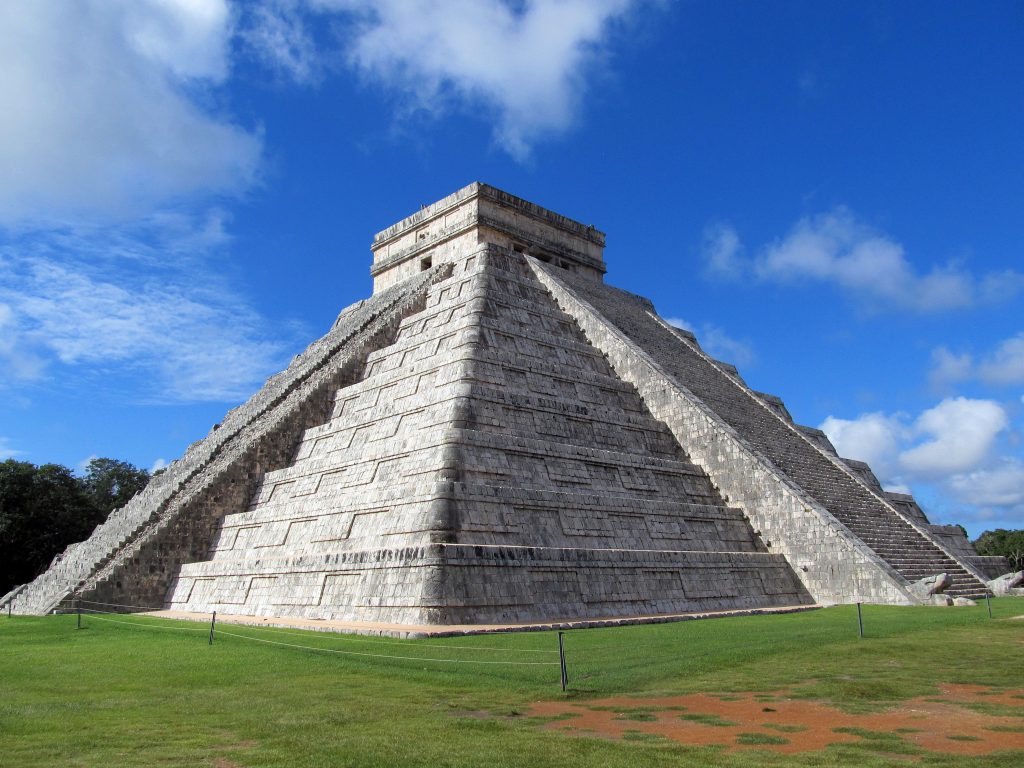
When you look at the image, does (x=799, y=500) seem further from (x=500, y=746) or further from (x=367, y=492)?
(x=500, y=746)

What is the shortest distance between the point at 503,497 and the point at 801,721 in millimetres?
8212

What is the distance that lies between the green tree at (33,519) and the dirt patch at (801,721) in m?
30.2

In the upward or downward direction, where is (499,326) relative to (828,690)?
upward

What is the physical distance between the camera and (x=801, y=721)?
19.9 ft

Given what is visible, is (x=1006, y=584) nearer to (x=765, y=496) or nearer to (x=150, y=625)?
(x=765, y=496)

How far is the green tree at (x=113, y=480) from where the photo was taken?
126 ft

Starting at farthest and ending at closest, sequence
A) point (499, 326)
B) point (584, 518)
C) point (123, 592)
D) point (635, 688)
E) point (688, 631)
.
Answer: point (499, 326) → point (123, 592) → point (584, 518) → point (688, 631) → point (635, 688)

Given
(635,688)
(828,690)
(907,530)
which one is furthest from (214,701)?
(907,530)

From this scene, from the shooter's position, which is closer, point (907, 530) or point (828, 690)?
point (828, 690)

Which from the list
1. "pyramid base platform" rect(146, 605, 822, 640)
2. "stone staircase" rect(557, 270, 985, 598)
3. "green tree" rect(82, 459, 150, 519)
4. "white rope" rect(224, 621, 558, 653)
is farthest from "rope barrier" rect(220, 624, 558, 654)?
"green tree" rect(82, 459, 150, 519)

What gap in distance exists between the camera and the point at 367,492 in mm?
15102

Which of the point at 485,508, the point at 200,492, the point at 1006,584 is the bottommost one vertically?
the point at 1006,584

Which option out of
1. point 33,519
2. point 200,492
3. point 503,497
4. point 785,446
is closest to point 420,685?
point 503,497

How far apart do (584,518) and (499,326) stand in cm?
583
